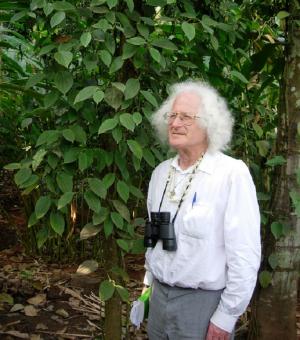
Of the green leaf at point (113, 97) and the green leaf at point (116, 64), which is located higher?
the green leaf at point (116, 64)

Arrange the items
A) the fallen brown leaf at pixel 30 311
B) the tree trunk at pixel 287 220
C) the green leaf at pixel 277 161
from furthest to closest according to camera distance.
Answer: the fallen brown leaf at pixel 30 311, the tree trunk at pixel 287 220, the green leaf at pixel 277 161

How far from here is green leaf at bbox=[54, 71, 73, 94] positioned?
1716 millimetres

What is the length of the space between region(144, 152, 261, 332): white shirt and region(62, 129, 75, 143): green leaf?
1.33 ft

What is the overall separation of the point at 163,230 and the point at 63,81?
60 centimetres

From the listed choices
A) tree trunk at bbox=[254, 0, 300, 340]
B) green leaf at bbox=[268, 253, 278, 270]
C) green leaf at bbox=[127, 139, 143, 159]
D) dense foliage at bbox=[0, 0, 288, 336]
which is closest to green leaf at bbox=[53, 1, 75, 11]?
dense foliage at bbox=[0, 0, 288, 336]

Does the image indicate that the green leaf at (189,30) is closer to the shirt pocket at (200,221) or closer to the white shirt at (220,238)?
the white shirt at (220,238)

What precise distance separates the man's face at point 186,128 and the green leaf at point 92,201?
0.33m

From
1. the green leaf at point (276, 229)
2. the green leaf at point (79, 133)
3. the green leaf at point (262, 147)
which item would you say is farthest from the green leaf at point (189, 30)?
the green leaf at point (276, 229)

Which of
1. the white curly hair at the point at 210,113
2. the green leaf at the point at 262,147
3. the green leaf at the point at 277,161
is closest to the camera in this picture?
the white curly hair at the point at 210,113

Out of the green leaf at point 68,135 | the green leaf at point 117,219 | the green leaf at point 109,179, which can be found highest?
the green leaf at point 68,135

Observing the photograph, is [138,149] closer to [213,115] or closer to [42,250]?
[213,115]

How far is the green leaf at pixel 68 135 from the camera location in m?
1.72

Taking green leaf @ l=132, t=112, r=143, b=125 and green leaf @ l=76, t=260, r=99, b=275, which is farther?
green leaf @ l=76, t=260, r=99, b=275

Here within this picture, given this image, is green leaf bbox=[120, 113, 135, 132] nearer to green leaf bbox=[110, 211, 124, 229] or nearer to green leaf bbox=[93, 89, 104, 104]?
green leaf bbox=[93, 89, 104, 104]
